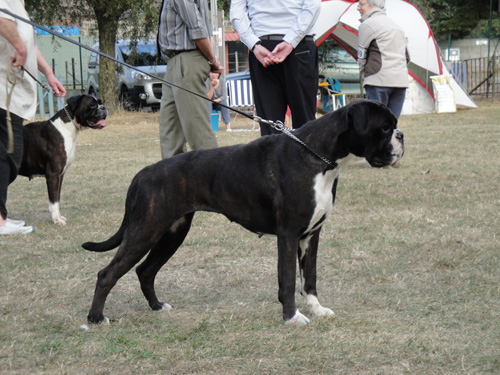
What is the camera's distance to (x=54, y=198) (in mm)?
6418

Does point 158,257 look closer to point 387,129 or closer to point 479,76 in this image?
point 387,129

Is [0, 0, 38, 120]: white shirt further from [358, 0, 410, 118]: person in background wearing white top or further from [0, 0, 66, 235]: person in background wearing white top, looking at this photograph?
[358, 0, 410, 118]: person in background wearing white top

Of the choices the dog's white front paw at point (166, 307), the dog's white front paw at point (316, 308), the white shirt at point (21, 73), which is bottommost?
the dog's white front paw at point (166, 307)

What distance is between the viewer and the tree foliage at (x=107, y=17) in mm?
18562

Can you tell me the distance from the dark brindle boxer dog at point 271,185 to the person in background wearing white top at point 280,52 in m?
1.83

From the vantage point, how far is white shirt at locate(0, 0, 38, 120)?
5.50 m

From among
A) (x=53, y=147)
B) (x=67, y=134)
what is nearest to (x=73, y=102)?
(x=67, y=134)

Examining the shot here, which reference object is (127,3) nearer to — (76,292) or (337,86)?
(337,86)

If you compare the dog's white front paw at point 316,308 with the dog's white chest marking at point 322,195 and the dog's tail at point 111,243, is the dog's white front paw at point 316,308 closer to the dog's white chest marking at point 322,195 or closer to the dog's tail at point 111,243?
the dog's white chest marking at point 322,195

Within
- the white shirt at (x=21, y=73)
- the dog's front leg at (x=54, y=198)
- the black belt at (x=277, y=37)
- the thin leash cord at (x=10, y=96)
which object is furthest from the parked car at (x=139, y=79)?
Answer: the black belt at (x=277, y=37)

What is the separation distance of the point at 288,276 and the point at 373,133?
0.84 metres

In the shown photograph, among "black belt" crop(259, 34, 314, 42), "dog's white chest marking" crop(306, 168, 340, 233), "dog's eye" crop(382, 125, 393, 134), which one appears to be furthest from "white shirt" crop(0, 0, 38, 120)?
"dog's eye" crop(382, 125, 393, 134)

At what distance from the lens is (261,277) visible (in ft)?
14.8

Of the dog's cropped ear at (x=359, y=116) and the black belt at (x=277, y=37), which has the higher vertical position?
the black belt at (x=277, y=37)
